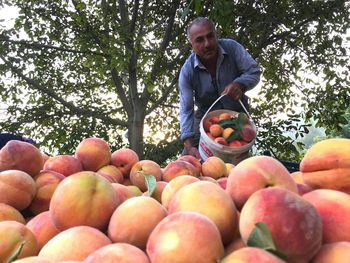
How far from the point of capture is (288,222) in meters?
0.77

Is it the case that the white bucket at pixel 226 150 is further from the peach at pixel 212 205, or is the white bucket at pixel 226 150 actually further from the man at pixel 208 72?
the peach at pixel 212 205

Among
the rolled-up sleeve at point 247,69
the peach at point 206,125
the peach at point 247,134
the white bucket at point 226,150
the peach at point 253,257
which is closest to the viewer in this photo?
the peach at point 253,257

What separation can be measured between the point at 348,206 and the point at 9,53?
20.0 ft

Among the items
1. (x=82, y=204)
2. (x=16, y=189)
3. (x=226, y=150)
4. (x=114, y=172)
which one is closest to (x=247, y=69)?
(x=226, y=150)

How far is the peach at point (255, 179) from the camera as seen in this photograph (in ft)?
3.18

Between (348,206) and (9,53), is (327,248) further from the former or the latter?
(9,53)

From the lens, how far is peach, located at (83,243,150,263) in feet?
2.46

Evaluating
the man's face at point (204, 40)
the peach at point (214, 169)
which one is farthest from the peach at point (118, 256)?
the man's face at point (204, 40)

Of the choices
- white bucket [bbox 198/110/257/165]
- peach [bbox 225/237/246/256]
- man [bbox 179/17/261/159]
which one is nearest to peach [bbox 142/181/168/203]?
peach [bbox 225/237/246/256]

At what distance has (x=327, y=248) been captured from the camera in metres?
0.81

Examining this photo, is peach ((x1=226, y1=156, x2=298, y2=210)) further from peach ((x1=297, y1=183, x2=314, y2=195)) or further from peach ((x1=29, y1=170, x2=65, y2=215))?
peach ((x1=29, y1=170, x2=65, y2=215))

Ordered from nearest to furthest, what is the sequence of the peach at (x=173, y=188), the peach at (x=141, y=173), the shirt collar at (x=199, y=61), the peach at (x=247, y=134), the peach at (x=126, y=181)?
the peach at (x=173, y=188) → the peach at (x=141, y=173) → the peach at (x=126, y=181) → the peach at (x=247, y=134) → the shirt collar at (x=199, y=61)

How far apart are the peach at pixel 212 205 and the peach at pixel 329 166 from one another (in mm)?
289

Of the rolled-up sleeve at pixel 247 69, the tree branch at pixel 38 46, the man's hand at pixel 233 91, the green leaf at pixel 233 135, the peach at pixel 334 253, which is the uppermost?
the tree branch at pixel 38 46
